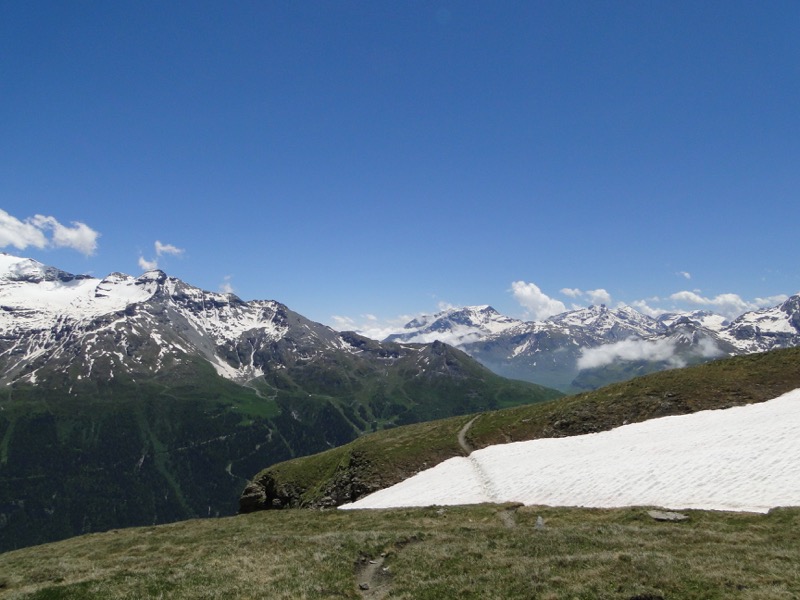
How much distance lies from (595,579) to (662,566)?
11.3 feet

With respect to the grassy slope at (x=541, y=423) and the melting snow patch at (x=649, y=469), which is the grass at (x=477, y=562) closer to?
the melting snow patch at (x=649, y=469)

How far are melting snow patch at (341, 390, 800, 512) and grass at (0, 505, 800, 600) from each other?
4340 millimetres

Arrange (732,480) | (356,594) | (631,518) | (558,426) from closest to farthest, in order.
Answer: (356,594) < (631,518) < (732,480) < (558,426)

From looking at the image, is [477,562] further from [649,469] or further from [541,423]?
[541,423]

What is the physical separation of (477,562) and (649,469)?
25.2 metres

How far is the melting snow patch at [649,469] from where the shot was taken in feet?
115

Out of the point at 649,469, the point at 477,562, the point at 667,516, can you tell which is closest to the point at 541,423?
the point at 649,469

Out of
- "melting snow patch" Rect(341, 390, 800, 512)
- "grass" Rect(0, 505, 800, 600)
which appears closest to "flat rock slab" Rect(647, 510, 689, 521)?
"grass" Rect(0, 505, 800, 600)

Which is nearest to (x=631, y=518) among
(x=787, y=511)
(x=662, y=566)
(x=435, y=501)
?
(x=787, y=511)

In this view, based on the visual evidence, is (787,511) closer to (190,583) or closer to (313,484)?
(190,583)

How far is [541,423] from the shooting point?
70562 millimetres

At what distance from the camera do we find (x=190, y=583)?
23734 mm

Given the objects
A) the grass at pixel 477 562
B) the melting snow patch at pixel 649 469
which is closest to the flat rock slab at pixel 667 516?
the grass at pixel 477 562

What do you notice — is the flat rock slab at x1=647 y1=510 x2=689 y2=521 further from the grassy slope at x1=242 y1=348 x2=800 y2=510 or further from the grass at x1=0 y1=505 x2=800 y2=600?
the grassy slope at x1=242 y1=348 x2=800 y2=510
